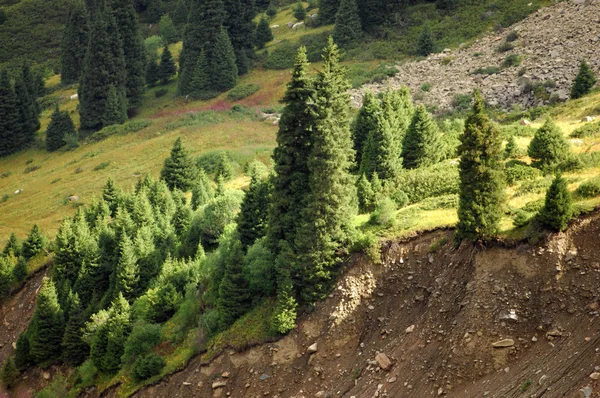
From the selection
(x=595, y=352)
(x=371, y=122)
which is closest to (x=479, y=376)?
(x=595, y=352)

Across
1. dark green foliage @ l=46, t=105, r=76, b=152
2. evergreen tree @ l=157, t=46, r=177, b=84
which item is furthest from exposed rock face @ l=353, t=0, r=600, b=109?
dark green foliage @ l=46, t=105, r=76, b=152

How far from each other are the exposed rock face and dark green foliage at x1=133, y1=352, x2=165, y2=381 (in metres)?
52.7

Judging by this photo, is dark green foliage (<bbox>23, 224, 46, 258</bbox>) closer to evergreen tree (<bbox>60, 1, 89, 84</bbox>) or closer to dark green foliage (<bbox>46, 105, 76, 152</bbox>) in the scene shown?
dark green foliage (<bbox>46, 105, 76, 152</bbox>)

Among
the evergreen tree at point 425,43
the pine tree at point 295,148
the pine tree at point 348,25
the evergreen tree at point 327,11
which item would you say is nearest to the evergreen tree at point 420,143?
the pine tree at point 295,148

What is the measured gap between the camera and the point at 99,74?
5020 inches

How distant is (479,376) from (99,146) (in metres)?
95.2

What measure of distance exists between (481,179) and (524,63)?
59822 mm

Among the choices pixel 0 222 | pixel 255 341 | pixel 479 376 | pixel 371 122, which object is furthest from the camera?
pixel 0 222

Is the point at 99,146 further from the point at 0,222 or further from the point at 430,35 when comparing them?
the point at 430,35

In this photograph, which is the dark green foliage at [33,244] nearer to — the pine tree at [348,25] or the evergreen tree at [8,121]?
the evergreen tree at [8,121]

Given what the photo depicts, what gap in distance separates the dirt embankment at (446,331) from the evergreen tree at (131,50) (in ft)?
318

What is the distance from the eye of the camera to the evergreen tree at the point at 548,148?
46.3 metres

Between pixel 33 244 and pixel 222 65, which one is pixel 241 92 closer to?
pixel 222 65

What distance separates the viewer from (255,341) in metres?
44.3
